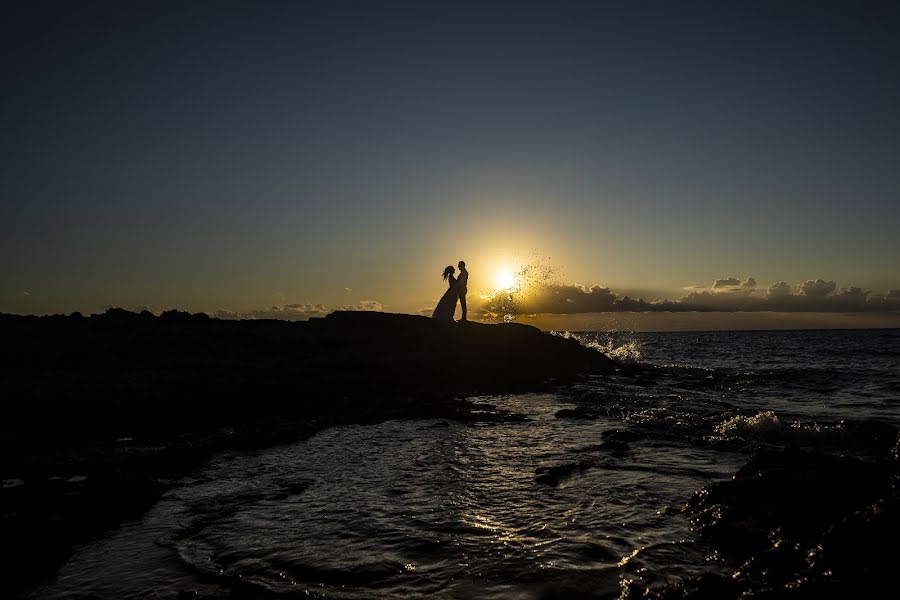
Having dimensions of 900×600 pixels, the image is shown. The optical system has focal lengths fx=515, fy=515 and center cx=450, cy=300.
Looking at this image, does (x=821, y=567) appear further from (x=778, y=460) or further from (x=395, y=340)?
(x=395, y=340)

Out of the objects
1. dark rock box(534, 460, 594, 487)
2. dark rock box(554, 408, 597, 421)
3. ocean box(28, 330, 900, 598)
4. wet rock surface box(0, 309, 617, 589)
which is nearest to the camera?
ocean box(28, 330, 900, 598)

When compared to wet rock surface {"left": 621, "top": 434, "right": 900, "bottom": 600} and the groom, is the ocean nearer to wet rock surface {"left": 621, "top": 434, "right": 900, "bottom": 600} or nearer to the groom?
wet rock surface {"left": 621, "top": 434, "right": 900, "bottom": 600}

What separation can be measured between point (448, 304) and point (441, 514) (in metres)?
19.9

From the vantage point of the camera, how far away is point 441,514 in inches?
265

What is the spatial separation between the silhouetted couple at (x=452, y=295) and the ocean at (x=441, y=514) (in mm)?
12166

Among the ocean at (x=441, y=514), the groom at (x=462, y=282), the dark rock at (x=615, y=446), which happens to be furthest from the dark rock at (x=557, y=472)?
the groom at (x=462, y=282)

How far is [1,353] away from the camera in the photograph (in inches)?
698

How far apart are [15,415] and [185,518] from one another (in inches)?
371

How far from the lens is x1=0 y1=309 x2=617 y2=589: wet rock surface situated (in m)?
7.11

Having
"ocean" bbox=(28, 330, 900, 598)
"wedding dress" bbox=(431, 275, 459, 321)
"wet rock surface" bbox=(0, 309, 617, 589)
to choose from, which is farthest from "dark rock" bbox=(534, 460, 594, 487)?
"wedding dress" bbox=(431, 275, 459, 321)

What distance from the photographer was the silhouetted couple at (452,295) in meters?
25.0

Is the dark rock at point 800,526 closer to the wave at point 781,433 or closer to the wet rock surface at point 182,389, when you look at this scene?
the wave at point 781,433

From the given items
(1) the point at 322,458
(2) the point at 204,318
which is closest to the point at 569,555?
(1) the point at 322,458

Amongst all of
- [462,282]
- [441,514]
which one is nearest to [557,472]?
[441,514]
